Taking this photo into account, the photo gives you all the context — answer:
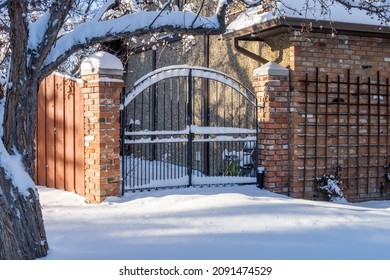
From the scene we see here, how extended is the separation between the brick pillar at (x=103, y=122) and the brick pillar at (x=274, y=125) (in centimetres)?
227

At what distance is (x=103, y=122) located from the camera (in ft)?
21.9

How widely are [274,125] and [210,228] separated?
2.86 m

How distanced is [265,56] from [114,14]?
3.67 m

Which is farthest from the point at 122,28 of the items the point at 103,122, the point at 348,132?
the point at 348,132

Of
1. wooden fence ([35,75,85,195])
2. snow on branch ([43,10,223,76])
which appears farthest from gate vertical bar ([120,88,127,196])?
snow on branch ([43,10,223,76])

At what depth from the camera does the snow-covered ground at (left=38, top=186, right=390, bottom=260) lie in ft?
14.6

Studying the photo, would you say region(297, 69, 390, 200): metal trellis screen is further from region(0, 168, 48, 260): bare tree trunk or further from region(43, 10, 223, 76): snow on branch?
region(0, 168, 48, 260): bare tree trunk

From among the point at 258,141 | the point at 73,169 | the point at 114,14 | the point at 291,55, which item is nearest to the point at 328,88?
the point at 291,55

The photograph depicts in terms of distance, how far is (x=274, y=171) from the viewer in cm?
765

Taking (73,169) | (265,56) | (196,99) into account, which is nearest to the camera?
(73,169)

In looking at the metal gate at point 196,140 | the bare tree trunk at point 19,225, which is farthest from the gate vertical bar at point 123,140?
the bare tree trunk at point 19,225

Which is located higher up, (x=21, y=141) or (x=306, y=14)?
(x=306, y=14)

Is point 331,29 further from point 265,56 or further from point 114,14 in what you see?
point 114,14

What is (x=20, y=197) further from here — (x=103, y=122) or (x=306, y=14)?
(x=306, y=14)
